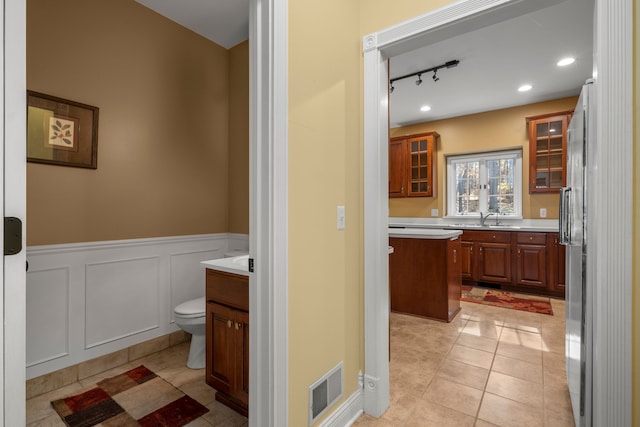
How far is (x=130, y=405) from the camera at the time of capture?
73.6 inches

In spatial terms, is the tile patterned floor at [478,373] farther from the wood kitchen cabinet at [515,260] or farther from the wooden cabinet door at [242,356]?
the wood kitchen cabinet at [515,260]

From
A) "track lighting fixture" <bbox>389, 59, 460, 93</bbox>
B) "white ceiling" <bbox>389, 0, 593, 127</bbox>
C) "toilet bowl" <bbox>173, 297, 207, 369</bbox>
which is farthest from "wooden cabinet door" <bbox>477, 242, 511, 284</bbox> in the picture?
"toilet bowl" <bbox>173, 297, 207, 369</bbox>

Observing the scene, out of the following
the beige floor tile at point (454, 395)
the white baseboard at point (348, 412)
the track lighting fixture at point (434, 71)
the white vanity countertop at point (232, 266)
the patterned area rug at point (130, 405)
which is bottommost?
the patterned area rug at point (130, 405)

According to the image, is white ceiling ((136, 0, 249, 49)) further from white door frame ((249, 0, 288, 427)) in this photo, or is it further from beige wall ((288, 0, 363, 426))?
white door frame ((249, 0, 288, 427))

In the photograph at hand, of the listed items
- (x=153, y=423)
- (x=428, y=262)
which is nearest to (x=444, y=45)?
(x=428, y=262)

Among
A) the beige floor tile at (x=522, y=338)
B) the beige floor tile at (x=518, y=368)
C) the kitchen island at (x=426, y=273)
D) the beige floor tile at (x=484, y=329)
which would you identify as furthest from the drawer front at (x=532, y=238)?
the beige floor tile at (x=518, y=368)

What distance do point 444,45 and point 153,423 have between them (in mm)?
3864

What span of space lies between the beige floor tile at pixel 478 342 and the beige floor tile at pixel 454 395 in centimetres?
70

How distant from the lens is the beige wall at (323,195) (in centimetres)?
136

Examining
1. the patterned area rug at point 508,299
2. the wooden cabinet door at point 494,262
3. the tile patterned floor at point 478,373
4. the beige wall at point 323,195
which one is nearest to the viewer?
the beige wall at point 323,195

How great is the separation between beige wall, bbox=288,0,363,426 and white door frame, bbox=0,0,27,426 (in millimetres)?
834

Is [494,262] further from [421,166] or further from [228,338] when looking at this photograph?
[228,338]

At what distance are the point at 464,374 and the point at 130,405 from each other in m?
2.27

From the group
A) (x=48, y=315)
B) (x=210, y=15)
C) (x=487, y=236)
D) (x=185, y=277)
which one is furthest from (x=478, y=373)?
(x=210, y=15)
